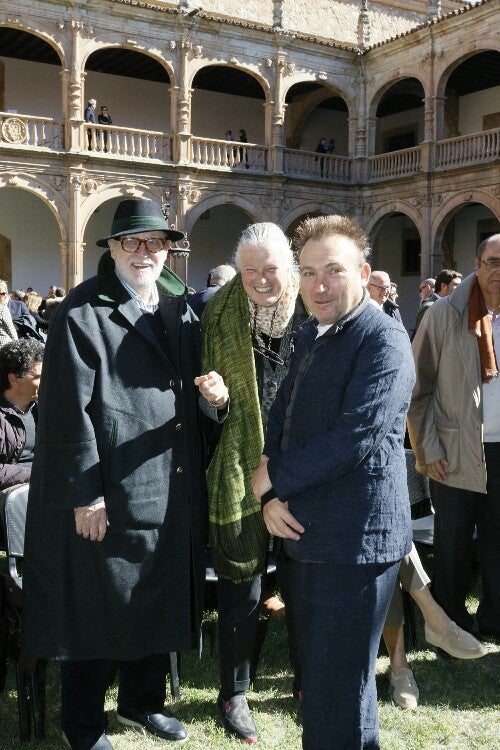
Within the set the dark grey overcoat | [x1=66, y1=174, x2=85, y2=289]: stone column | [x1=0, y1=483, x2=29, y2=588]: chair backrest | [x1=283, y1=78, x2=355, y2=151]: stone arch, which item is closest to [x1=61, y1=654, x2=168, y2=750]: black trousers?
the dark grey overcoat

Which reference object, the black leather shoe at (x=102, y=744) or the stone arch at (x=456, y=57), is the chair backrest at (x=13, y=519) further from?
the stone arch at (x=456, y=57)

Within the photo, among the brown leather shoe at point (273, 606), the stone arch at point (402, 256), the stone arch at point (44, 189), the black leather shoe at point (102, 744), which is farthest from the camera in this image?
the stone arch at point (402, 256)

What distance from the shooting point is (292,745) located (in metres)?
2.95

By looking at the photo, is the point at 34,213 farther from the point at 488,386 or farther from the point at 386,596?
the point at 386,596

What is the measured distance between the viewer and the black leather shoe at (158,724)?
294cm

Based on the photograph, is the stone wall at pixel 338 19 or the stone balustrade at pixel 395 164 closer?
the stone balustrade at pixel 395 164

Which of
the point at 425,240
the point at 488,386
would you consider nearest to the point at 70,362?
the point at 488,386

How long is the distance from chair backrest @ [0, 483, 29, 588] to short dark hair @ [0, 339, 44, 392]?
0.78 metres

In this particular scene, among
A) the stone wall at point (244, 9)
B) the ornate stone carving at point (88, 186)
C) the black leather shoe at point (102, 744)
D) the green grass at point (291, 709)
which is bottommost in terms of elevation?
the green grass at point (291, 709)

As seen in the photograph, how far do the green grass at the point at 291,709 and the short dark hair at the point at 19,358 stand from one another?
150 centimetres

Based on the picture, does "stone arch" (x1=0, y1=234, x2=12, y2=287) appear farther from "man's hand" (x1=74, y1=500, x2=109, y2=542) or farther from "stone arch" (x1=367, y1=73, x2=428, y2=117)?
"man's hand" (x1=74, y1=500, x2=109, y2=542)

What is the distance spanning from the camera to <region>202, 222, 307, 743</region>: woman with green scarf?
2820mm

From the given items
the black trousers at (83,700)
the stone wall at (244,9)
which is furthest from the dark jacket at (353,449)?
the stone wall at (244,9)

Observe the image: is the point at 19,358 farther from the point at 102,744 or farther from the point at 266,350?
the point at 102,744
